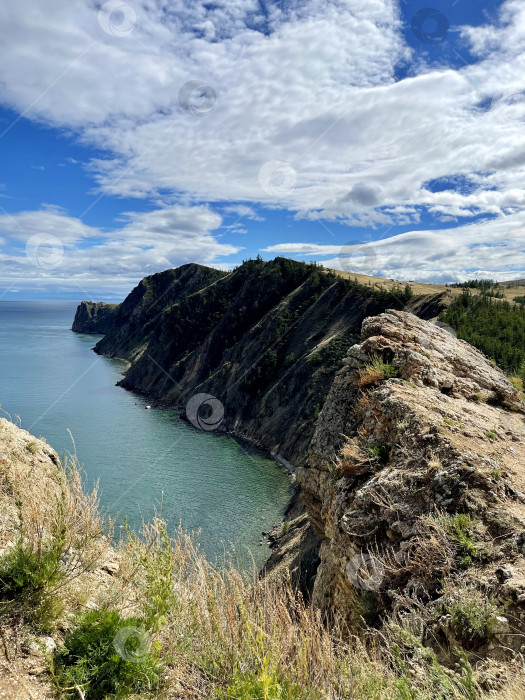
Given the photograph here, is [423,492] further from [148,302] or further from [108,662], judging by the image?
[148,302]

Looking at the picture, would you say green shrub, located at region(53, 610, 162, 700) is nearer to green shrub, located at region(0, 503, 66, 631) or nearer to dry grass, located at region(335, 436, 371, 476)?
green shrub, located at region(0, 503, 66, 631)

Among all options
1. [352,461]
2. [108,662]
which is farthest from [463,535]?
[108,662]

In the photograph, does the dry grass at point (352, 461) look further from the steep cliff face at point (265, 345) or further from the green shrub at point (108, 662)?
the steep cliff face at point (265, 345)

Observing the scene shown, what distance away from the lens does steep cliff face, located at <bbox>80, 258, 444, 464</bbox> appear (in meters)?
57.9

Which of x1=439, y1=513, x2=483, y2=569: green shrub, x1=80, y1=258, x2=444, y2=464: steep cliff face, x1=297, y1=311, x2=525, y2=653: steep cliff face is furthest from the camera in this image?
x1=80, y1=258, x2=444, y2=464: steep cliff face

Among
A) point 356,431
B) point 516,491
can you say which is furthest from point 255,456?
point 516,491

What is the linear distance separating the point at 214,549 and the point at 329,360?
34.7 m

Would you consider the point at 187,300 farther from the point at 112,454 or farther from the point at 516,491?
the point at 516,491

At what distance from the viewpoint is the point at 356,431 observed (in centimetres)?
1098

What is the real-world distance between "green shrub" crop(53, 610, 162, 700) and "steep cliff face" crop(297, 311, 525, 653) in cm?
382

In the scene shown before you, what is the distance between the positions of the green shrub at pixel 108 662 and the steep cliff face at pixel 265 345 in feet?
148

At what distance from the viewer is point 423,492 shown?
7465 mm

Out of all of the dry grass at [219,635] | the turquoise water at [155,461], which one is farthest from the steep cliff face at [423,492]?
the turquoise water at [155,461]

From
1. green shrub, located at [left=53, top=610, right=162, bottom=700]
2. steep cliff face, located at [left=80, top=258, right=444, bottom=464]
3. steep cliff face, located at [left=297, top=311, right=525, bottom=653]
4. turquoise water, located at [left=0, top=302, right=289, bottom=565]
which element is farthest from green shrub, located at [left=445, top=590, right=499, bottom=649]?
steep cliff face, located at [left=80, top=258, right=444, bottom=464]
